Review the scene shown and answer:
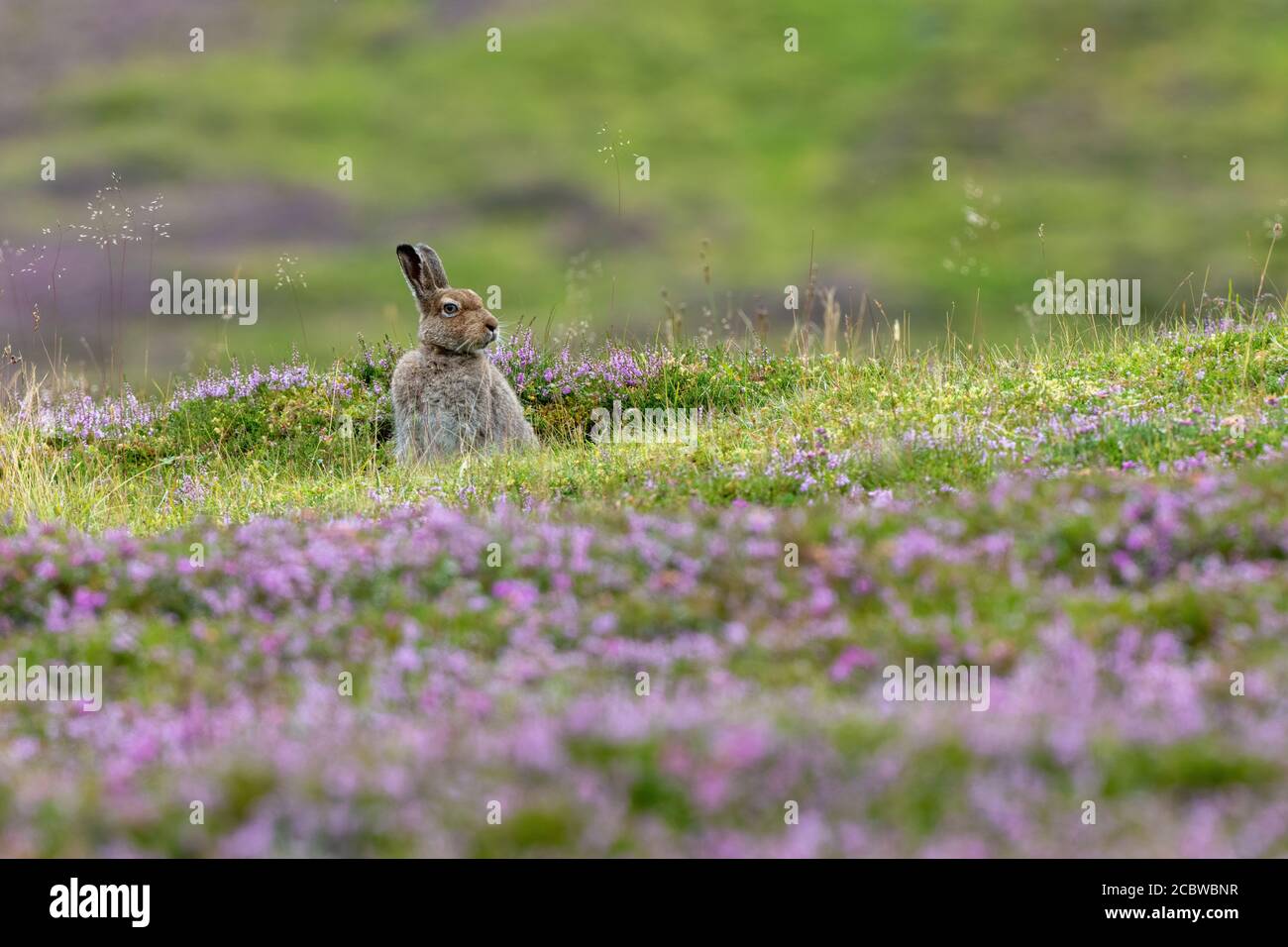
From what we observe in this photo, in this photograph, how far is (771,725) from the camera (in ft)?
21.0

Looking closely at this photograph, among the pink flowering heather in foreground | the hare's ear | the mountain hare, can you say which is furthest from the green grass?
the hare's ear

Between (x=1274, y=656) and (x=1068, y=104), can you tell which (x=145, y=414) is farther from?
(x=1068, y=104)

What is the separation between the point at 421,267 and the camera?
1569 cm

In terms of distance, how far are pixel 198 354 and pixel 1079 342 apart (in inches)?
462

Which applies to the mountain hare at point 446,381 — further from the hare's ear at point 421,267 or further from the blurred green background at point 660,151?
the blurred green background at point 660,151

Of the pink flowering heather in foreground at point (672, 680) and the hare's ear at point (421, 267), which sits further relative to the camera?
the hare's ear at point (421, 267)

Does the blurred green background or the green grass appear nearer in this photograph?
the green grass

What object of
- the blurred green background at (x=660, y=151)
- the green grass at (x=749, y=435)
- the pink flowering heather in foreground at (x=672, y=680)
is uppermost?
the blurred green background at (x=660, y=151)

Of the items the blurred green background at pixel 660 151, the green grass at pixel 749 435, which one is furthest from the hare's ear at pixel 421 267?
the blurred green background at pixel 660 151

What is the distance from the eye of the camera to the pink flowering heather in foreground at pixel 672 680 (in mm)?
5863

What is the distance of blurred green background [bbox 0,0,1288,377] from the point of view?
46719 millimetres

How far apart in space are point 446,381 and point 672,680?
8.47 meters

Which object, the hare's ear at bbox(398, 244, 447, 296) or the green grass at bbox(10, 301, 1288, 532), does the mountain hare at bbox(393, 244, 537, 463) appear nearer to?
the hare's ear at bbox(398, 244, 447, 296)

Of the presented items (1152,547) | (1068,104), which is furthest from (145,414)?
(1068,104)
